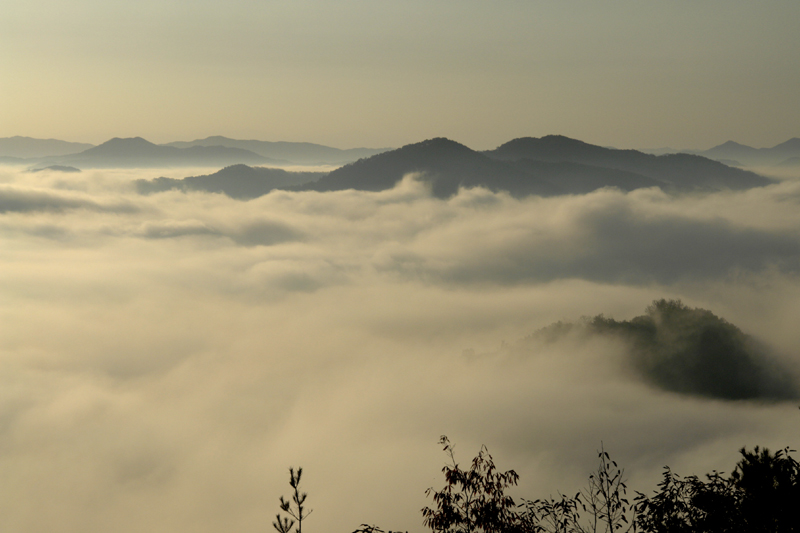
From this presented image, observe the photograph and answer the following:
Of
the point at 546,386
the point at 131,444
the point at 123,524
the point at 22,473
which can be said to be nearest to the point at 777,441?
the point at 546,386

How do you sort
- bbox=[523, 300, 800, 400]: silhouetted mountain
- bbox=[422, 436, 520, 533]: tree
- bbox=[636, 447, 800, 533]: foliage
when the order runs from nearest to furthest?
1. bbox=[636, 447, 800, 533]: foliage
2. bbox=[422, 436, 520, 533]: tree
3. bbox=[523, 300, 800, 400]: silhouetted mountain

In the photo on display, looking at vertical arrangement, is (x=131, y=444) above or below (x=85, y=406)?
below

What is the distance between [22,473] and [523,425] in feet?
421

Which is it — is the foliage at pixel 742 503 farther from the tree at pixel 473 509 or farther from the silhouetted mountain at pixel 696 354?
the silhouetted mountain at pixel 696 354

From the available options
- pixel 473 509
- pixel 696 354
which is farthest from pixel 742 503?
pixel 696 354

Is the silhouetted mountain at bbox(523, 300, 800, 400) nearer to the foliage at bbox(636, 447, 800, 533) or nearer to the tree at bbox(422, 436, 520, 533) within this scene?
the foliage at bbox(636, 447, 800, 533)

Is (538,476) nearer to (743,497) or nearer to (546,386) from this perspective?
(546,386)

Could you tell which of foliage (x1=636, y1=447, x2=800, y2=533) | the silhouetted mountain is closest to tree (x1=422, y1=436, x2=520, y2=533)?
foliage (x1=636, y1=447, x2=800, y2=533)

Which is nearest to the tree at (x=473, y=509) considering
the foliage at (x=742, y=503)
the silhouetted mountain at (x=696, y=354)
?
the foliage at (x=742, y=503)

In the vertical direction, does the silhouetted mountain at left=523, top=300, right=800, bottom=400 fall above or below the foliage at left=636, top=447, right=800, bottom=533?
above

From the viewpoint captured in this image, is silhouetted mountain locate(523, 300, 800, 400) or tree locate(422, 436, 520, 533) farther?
silhouetted mountain locate(523, 300, 800, 400)

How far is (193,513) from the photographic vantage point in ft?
417

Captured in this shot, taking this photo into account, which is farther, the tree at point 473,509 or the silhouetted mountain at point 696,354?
the silhouetted mountain at point 696,354

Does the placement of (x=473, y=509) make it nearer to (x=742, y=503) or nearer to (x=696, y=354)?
(x=742, y=503)
